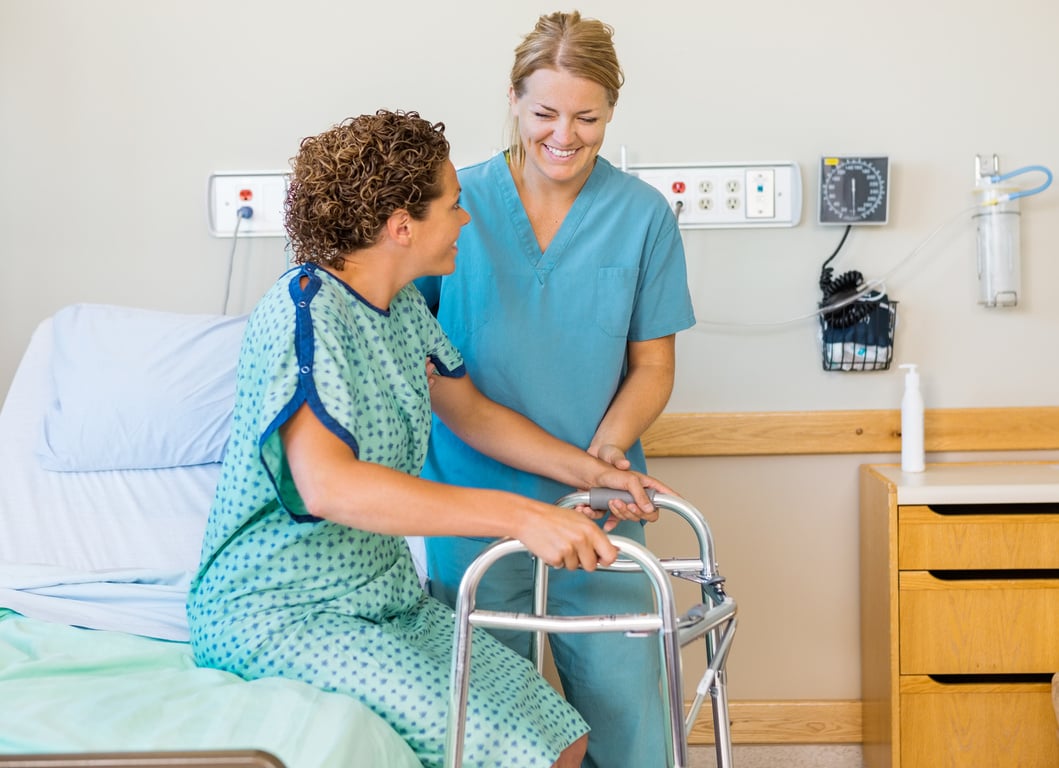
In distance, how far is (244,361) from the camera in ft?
4.26

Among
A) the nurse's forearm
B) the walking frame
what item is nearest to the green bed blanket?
the walking frame

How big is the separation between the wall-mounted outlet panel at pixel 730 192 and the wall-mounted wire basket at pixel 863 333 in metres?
0.23

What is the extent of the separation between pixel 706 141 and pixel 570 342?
2.80ft

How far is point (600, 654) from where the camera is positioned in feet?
5.50

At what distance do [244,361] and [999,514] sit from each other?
152 cm

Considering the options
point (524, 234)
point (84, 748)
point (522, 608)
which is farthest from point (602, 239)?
point (84, 748)

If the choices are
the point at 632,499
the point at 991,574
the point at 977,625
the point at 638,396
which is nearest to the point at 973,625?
the point at 977,625

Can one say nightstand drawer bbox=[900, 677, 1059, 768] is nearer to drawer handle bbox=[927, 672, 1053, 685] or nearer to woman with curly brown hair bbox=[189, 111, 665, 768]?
drawer handle bbox=[927, 672, 1053, 685]

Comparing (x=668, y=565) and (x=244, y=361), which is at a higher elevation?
(x=244, y=361)

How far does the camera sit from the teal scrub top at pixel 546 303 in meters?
1.72

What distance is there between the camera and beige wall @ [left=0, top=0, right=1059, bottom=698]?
235cm

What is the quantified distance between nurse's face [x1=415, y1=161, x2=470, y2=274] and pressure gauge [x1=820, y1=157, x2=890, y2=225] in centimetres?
115

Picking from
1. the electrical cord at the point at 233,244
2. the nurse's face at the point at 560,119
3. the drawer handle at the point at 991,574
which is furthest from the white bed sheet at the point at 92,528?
the drawer handle at the point at 991,574

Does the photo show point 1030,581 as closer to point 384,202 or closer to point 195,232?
point 384,202
